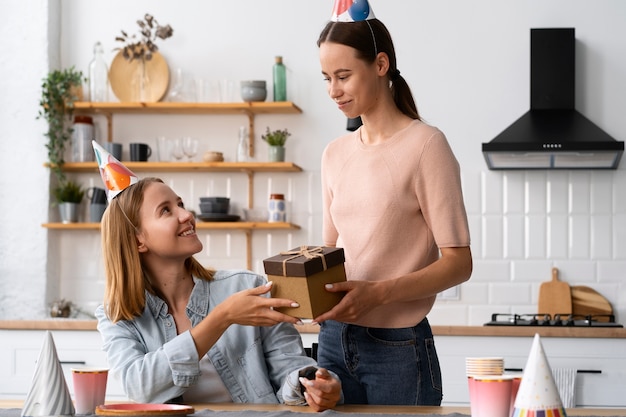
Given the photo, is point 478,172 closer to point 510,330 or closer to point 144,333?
point 510,330

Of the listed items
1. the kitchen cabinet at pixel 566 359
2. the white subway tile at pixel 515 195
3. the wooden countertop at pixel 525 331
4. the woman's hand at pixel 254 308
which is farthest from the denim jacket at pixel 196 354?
the white subway tile at pixel 515 195

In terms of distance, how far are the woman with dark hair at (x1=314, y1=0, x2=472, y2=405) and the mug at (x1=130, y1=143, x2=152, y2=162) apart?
278cm

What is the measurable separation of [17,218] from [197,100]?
3.71 feet

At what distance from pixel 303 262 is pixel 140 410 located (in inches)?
17.3

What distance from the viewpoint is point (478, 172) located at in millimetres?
4887

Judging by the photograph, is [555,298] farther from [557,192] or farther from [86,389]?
[86,389]

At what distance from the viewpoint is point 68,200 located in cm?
497

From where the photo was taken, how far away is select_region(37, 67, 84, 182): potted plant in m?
4.93

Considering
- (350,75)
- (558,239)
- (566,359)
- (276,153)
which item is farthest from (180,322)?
(558,239)

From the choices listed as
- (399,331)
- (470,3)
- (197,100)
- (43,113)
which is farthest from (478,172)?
(399,331)

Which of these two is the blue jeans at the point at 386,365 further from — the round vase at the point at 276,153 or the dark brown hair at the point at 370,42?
the round vase at the point at 276,153

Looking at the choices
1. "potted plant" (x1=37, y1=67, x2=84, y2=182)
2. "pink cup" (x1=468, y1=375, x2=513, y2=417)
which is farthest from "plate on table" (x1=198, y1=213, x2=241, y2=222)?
"pink cup" (x1=468, y1=375, x2=513, y2=417)

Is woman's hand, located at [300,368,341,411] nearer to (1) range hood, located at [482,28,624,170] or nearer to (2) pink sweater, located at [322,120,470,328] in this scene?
(2) pink sweater, located at [322,120,470,328]

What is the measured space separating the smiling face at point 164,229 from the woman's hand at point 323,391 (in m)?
0.52
